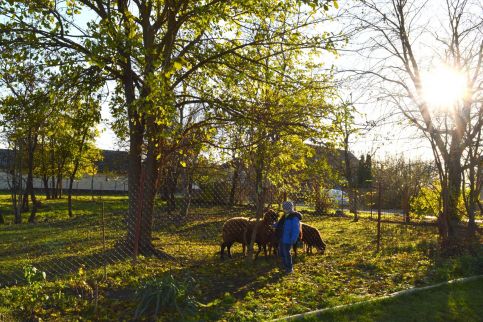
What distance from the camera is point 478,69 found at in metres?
17.0

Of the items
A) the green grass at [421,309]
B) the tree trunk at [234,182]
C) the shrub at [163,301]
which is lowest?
the green grass at [421,309]

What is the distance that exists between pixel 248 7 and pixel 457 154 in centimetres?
927

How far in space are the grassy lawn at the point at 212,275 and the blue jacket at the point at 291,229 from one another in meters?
0.70

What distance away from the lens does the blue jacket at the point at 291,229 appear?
30.3 feet

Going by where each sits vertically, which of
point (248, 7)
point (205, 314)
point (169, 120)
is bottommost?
point (205, 314)

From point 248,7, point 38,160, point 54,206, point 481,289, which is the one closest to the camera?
point 481,289

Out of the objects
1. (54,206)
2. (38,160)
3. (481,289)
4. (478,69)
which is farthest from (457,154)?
(38,160)

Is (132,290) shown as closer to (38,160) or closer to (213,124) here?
(213,124)

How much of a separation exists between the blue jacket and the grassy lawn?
27.4 inches

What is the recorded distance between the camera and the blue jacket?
30.3ft

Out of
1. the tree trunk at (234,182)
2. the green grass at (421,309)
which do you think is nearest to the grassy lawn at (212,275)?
the green grass at (421,309)

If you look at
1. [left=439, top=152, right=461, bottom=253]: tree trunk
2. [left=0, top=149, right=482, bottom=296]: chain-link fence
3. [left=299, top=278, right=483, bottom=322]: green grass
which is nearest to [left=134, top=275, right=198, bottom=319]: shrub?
[left=0, top=149, right=482, bottom=296]: chain-link fence

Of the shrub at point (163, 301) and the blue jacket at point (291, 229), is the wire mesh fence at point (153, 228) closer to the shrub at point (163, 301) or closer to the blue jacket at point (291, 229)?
the blue jacket at point (291, 229)

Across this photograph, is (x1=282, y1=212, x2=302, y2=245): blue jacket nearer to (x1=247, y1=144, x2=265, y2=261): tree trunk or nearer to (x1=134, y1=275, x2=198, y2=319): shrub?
(x1=247, y1=144, x2=265, y2=261): tree trunk
